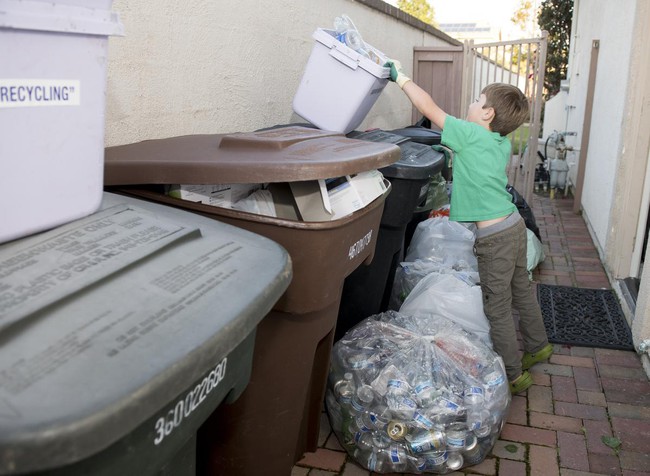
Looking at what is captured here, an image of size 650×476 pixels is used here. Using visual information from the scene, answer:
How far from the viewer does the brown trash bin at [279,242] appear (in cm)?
206

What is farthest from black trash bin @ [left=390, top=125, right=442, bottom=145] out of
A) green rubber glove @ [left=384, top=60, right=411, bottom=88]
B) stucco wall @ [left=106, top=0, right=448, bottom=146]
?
stucco wall @ [left=106, top=0, right=448, bottom=146]

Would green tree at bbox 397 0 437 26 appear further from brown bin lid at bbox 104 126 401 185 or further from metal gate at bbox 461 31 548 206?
brown bin lid at bbox 104 126 401 185

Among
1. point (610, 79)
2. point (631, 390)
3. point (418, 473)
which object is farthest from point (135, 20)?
point (610, 79)

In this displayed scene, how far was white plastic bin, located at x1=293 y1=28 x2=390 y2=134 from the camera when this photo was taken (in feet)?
11.3

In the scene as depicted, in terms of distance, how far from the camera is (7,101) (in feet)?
4.67

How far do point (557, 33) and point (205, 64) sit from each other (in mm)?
15852

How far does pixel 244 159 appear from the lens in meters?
2.13

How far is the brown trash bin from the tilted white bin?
1.49 ft

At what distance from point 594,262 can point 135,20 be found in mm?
4485

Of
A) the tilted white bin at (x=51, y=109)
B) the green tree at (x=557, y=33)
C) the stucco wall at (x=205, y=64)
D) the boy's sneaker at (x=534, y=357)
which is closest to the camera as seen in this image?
the tilted white bin at (x=51, y=109)

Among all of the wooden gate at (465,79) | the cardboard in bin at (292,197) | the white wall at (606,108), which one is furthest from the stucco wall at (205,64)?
the wooden gate at (465,79)

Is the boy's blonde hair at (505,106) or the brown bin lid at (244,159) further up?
the boy's blonde hair at (505,106)

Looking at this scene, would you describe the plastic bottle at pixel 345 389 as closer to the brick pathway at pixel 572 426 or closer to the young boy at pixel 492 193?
the brick pathway at pixel 572 426

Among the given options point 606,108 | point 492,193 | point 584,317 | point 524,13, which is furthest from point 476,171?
point 524,13
